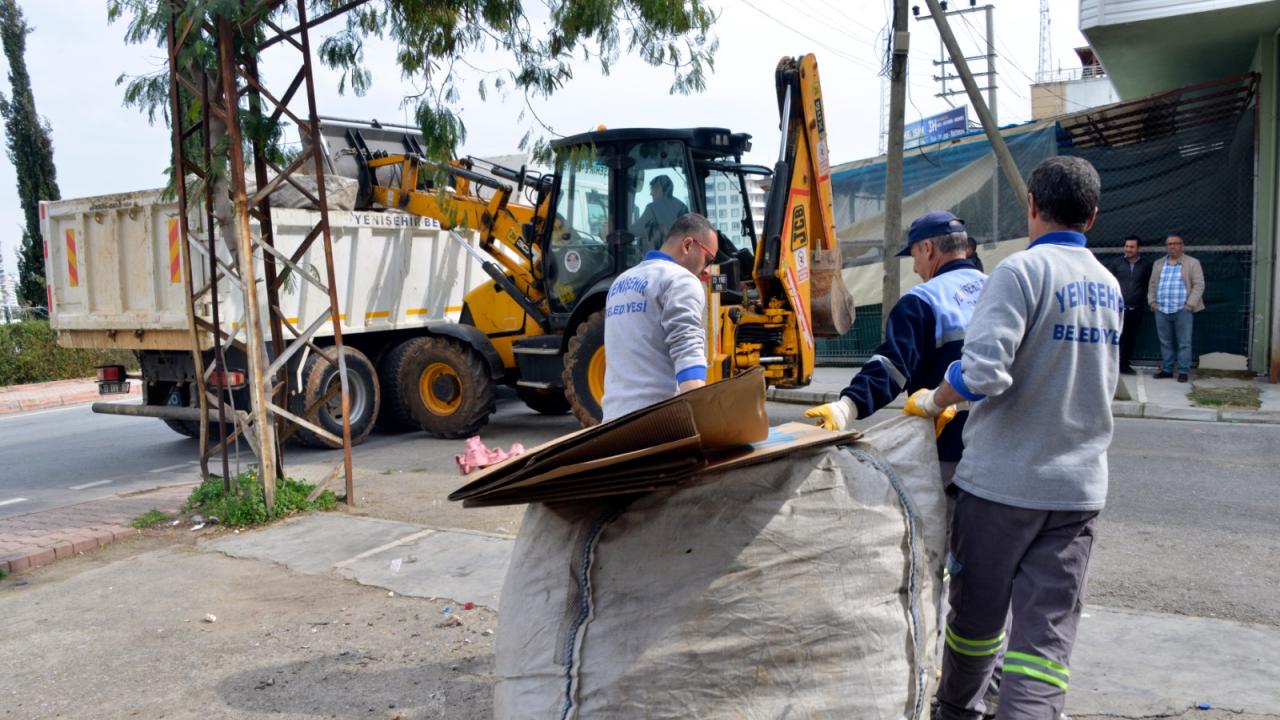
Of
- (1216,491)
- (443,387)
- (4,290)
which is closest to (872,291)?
(443,387)

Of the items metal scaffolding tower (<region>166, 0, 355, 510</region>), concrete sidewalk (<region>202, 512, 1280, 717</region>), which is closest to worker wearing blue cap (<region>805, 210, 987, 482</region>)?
concrete sidewalk (<region>202, 512, 1280, 717</region>)

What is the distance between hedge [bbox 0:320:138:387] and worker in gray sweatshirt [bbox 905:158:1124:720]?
57.8 ft

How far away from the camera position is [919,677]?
2.43m

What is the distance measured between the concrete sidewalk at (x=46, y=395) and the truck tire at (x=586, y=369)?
8.88 m

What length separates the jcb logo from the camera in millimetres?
8031

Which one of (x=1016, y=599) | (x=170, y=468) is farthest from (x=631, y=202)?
(x=1016, y=599)

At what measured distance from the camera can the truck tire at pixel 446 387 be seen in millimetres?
9281

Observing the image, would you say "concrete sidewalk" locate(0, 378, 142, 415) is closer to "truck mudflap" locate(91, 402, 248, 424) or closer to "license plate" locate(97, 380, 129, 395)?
"license plate" locate(97, 380, 129, 395)

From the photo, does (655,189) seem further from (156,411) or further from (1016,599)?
(1016,599)

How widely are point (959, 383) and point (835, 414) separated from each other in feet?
1.18

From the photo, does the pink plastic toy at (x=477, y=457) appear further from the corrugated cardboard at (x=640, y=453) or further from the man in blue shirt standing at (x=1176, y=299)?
the man in blue shirt standing at (x=1176, y=299)

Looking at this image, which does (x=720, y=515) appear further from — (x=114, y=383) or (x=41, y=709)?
(x=114, y=383)

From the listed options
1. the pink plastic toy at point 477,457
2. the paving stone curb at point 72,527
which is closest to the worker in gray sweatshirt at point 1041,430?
the paving stone curb at point 72,527

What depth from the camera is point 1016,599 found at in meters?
2.59
